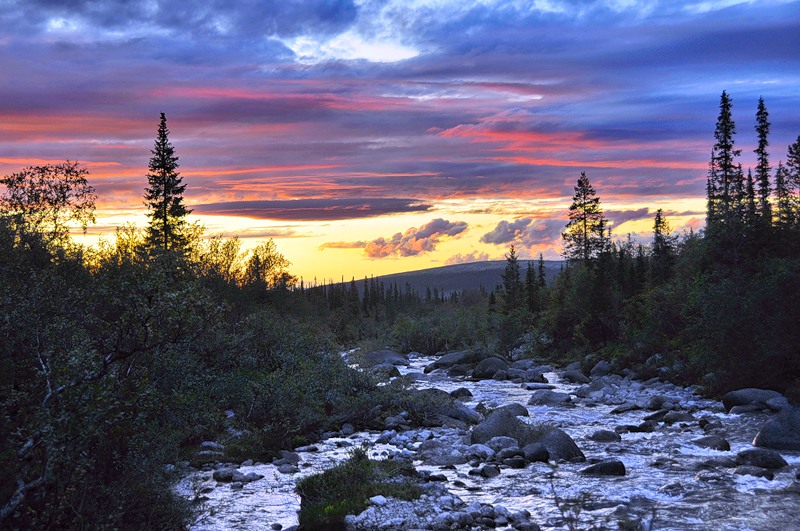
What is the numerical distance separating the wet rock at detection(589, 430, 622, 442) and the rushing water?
0.28 metres

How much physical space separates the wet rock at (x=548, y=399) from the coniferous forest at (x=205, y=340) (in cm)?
670

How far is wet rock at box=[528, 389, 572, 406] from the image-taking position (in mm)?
33438

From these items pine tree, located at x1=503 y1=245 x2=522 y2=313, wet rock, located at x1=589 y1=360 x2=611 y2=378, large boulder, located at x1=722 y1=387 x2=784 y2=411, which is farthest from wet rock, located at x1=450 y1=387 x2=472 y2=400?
pine tree, located at x1=503 y1=245 x2=522 y2=313

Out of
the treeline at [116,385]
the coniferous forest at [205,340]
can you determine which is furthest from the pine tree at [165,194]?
the treeline at [116,385]

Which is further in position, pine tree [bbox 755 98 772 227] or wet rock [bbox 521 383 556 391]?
pine tree [bbox 755 98 772 227]

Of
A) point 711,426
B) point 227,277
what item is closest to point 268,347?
point 227,277

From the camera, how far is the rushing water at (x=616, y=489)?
1480 centimetres

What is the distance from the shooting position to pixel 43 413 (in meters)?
9.58

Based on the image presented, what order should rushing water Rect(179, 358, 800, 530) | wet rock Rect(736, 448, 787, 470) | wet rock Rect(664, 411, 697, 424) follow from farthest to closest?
1. wet rock Rect(664, 411, 697, 424)
2. wet rock Rect(736, 448, 787, 470)
3. rushing water Rect(179, 358, 800, 530)

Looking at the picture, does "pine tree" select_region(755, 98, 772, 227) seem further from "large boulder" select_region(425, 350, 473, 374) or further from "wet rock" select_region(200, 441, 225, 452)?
"wet rock" select_region(200, 441, 225, 452)

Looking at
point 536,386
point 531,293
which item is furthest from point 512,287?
point 536,386

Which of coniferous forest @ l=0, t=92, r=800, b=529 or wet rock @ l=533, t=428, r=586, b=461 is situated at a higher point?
coniferous forest @ l=0, t=92, r=800, b=529

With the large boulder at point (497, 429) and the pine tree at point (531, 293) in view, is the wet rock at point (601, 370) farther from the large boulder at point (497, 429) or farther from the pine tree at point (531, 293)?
the pine tree at point (531, 293)

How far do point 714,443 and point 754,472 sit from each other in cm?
385
